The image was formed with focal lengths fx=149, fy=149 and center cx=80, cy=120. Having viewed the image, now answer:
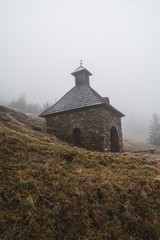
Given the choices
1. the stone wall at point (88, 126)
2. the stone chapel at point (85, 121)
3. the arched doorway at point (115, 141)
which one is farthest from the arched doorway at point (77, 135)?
the arched doorway at point (115, 141)

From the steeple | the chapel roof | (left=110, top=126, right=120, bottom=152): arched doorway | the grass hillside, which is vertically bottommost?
the grass hillside

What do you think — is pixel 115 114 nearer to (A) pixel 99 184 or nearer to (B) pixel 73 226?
(A) pixel 99 184

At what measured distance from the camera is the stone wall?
10.4 metres

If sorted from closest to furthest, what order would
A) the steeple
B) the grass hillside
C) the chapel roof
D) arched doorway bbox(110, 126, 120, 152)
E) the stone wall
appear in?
the grass hillside → the stone wall → the chapel roof → arched doorway bbox(110, 126, 120, 152) → the steeple

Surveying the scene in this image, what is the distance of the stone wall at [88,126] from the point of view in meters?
10.4

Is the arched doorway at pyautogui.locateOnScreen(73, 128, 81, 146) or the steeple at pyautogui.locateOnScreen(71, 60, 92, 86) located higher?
the steeple at pyautogui.locateOnScreen(71, 60, 92, 86)

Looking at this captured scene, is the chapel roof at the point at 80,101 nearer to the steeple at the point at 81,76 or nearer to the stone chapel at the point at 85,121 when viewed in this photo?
the stone chapel at the point at 85,121

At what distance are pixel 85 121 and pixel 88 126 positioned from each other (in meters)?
0.47

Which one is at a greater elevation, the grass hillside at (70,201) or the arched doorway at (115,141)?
the arched doorway at (115,141)

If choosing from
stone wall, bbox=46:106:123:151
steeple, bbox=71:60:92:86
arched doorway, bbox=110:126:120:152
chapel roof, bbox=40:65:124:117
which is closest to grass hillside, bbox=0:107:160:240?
stone wall, bbox=46:106:123:151

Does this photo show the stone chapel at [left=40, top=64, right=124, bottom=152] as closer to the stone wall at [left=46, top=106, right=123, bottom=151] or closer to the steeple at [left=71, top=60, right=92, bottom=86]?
the stone wall at [left=46, top=106, right=123, bottom=151]

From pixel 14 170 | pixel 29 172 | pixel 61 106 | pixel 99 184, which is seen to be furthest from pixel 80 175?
pixel 61 106

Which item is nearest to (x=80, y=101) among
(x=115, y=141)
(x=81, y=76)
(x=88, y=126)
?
(x=88, y=126)

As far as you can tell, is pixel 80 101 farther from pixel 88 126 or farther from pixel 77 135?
pixel 77 135
